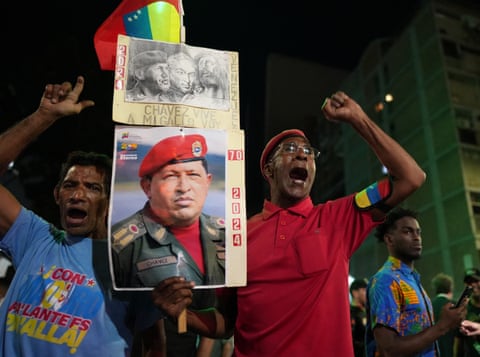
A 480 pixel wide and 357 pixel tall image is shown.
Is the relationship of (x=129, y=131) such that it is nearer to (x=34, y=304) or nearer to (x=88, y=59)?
(x=34, y=304)

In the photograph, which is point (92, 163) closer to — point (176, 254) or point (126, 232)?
point (126, 232)

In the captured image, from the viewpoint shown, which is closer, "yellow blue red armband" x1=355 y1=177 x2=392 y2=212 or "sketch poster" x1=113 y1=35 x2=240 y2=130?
"sketch poster" x1=113 y1=35 x2=240 y2=130

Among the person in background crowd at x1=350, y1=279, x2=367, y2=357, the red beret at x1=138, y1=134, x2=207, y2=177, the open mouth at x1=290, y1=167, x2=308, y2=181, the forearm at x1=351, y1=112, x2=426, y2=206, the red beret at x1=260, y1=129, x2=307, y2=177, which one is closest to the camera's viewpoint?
the red beret at x1=138, y1=134, x2=207, y2=177

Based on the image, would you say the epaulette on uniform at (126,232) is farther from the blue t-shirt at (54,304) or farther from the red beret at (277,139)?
the red beret at (277,139)

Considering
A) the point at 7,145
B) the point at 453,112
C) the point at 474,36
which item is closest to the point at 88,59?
the point at 7,145

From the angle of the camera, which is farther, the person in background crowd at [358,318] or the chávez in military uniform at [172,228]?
the person in background crowd at [358,318]

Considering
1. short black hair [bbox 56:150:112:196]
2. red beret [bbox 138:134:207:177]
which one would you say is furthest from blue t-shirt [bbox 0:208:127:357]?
red beret [bbox 138:134:207:177]

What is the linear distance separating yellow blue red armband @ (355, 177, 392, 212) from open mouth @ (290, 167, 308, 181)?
36 centimetres

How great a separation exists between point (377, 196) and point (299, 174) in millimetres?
471

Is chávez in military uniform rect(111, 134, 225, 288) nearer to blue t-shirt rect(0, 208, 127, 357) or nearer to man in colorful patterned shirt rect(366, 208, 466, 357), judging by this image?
blue t-shirt rect(0, 208, 127, 357)

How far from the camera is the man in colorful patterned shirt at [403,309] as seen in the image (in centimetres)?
281

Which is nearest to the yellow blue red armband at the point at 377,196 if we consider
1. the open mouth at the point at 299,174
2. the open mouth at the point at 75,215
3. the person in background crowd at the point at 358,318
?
the open mouth at the point at 299,174

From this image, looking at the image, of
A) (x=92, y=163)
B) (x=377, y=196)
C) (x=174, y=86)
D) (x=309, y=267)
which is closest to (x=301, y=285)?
(x=309, y=267)

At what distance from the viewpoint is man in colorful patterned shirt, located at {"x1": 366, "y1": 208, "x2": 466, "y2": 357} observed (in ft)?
9.23
